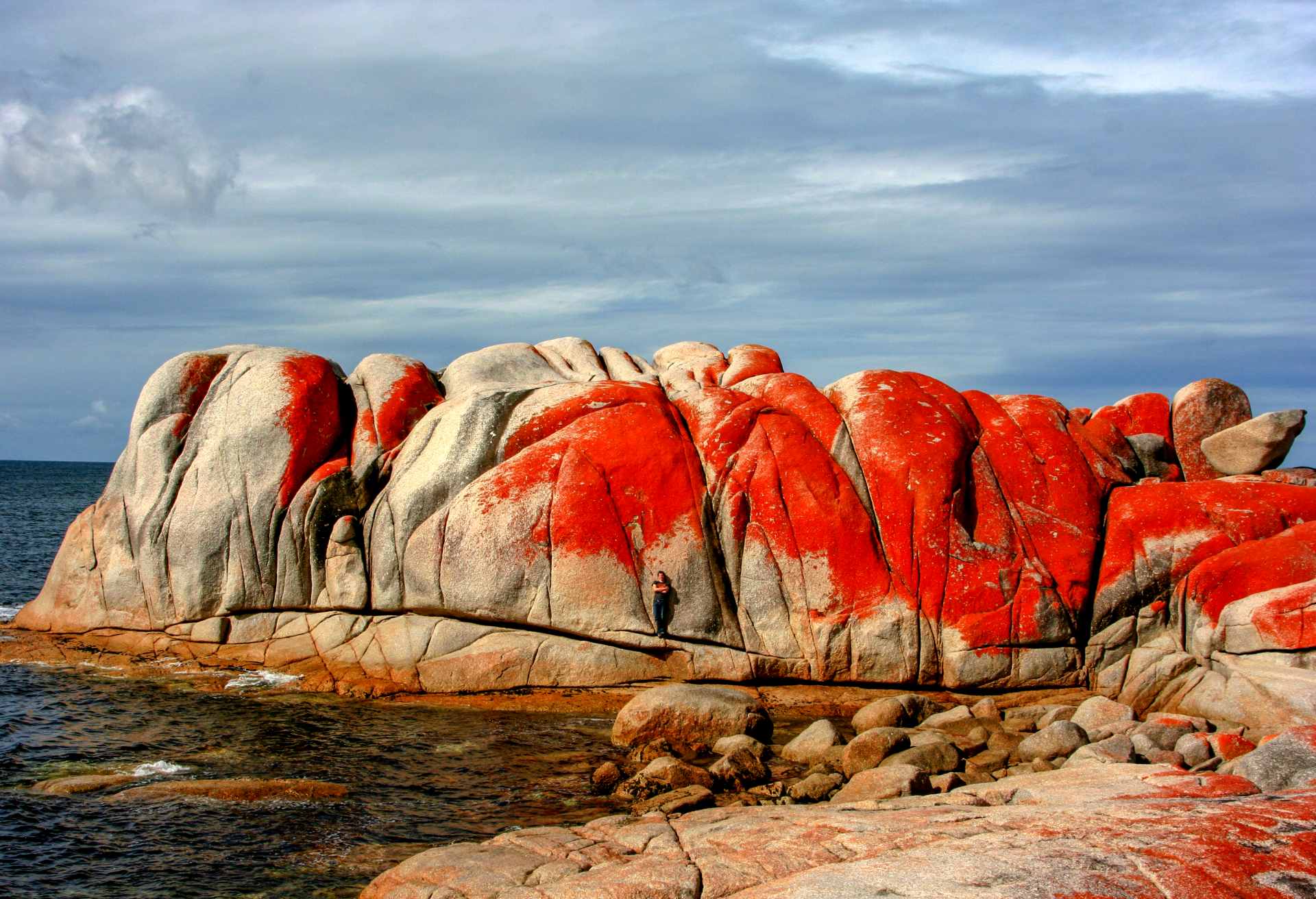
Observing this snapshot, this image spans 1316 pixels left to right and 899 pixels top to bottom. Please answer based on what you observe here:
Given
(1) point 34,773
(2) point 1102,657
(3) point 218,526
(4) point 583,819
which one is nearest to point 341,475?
(3) point 218,526

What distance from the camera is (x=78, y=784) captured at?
58.4 feet

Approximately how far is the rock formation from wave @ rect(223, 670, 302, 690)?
419 millimetres

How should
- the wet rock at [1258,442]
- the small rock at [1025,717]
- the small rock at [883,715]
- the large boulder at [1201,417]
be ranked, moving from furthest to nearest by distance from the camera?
the large boulder at [1201,417] < the wet rock at [1258,442] < the small rock at [1025,717] < the small rock at [883,715]

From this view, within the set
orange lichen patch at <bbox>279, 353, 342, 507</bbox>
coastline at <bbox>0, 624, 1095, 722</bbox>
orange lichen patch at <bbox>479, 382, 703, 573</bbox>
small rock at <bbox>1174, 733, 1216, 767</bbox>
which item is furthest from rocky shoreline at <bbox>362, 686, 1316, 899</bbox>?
orange lichen patch at <bbox>279, 353, 342, 507</bbox>

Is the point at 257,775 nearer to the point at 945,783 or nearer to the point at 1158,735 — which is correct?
the point at 945,783

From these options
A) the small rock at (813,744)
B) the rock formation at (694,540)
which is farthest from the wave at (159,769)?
the small rock at (813,744)

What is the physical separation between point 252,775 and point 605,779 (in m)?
6.31

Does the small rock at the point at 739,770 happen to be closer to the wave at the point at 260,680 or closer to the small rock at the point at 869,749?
the small rock at the point at 869,749

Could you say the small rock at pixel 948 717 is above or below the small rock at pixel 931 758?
below

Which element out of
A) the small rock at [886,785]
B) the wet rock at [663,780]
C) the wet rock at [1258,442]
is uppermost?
the wet rock at [1258,442]

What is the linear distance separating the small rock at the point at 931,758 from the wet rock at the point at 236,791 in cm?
945

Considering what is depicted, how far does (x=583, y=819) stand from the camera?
16.4m

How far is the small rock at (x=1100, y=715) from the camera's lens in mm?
19672

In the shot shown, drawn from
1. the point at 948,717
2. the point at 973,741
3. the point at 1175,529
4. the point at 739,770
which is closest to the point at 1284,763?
→ the point at 973,741
